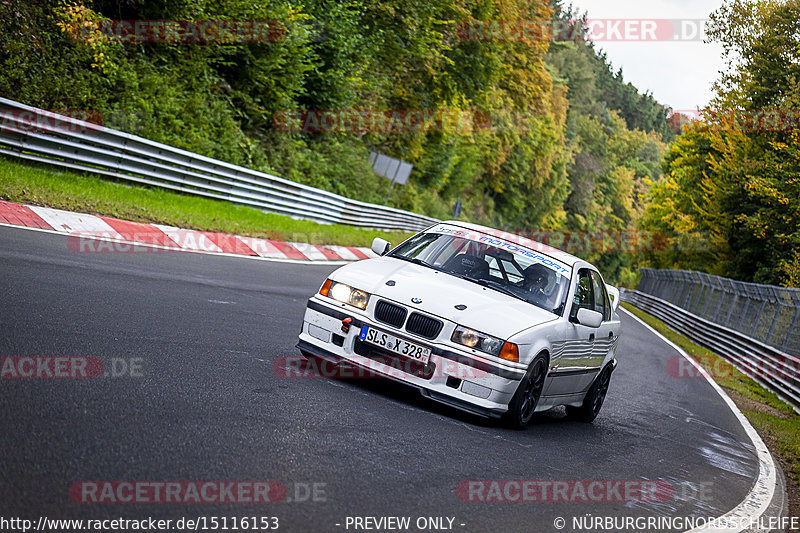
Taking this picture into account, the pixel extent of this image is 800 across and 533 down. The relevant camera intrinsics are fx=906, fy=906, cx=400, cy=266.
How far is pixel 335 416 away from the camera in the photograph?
601 centimetres

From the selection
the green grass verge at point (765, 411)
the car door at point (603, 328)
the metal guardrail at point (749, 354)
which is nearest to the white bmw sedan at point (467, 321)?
the car door at point (603, 328)

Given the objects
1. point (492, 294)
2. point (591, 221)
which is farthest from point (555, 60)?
point (492, 294)

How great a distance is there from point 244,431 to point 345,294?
7.25 ft

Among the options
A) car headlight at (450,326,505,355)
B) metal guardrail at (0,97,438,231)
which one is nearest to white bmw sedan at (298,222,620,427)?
car headlight at (450,326,505,355)

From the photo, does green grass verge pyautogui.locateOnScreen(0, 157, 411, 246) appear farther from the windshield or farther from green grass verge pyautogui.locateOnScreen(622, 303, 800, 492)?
green grass verge pyautogui.locateOnScreen(622, 303, 800, 492)

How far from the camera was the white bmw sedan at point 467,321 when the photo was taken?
6.80 m

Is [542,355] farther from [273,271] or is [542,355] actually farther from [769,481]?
[273,271]

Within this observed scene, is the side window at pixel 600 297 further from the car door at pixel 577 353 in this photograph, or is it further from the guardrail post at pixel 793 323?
the guardrail post at pixel 793 323

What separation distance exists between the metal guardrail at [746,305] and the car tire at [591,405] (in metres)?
10.2

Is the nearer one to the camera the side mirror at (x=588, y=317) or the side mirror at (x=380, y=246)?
the side mirror at (x=588, y=317)

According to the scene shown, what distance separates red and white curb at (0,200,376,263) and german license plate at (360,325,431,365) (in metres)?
5.11

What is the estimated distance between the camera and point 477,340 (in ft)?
22.3

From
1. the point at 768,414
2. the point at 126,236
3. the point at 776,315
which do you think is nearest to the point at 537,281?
the point at 126,236

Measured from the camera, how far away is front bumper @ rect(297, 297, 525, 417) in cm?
675
